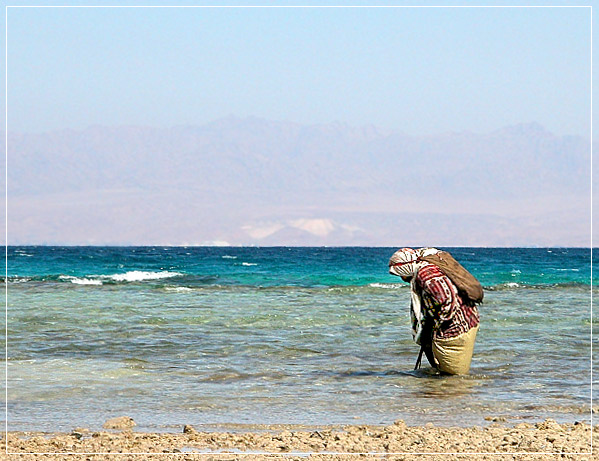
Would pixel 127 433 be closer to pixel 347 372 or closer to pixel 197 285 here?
pixel 347 372

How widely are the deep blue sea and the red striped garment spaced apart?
599mm

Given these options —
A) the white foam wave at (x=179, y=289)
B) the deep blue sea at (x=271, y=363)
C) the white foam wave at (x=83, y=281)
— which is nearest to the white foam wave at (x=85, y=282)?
the white foam wave at (x=83, y=281)

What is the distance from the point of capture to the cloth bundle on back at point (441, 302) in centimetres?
954

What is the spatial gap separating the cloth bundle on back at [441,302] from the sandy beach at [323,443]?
7.67 ft

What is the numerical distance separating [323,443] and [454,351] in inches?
140

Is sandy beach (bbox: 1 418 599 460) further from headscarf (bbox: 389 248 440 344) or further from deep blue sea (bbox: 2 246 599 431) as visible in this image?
headscarf (bbox: 389 248 440 344)

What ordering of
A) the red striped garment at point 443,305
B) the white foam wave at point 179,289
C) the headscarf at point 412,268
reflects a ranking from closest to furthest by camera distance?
the red striped garment at point 443,305 < the headscarf at point 412,268 < the white foam wave at point 179,289

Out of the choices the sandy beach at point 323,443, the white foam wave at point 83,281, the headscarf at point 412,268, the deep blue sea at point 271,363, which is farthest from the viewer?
the white foam wave at point 83,281

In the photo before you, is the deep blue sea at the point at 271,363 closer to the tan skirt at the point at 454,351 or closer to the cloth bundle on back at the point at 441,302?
the tan skirt at the point at 454,351

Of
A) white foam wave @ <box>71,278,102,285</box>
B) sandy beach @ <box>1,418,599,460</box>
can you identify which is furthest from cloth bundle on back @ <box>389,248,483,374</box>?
white foam wave @ <box>71,278,102,285</box>

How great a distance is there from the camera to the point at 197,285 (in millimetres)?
28766

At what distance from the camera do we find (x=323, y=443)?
21.9 ft

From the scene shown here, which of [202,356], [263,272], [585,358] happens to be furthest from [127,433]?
[263,272]

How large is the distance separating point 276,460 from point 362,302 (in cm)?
1583
